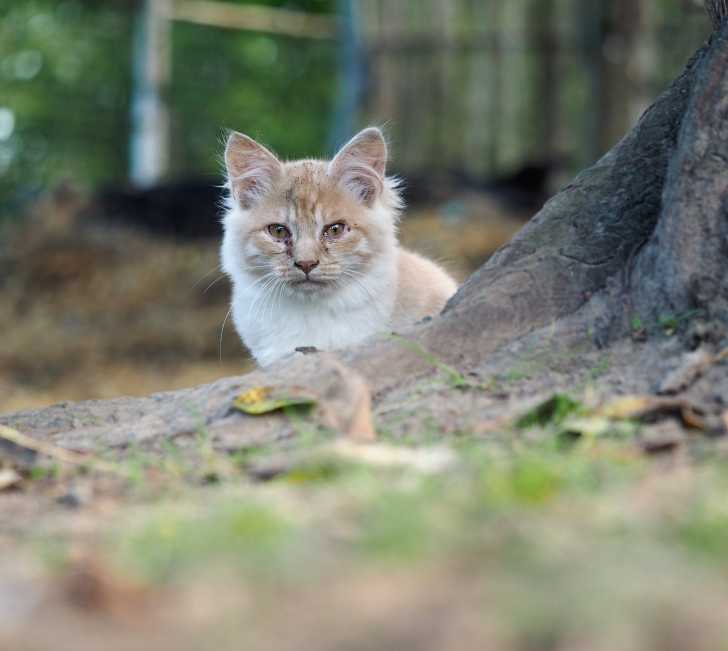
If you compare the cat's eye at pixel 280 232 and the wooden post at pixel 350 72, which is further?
the wooden post at pixel 350 72

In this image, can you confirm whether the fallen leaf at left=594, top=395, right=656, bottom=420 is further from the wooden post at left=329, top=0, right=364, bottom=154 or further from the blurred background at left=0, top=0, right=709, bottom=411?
the wooden post at left=329, top=0, right=364, bottom=154

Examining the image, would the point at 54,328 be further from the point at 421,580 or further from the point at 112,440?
the point at 421,580

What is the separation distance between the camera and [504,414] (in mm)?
3324

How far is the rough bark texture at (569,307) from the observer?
11.7 ft

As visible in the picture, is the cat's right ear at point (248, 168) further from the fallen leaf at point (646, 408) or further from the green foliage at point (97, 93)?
the green foliage at point (97, 93)

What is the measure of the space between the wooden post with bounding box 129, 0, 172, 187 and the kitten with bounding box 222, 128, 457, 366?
8133 mm

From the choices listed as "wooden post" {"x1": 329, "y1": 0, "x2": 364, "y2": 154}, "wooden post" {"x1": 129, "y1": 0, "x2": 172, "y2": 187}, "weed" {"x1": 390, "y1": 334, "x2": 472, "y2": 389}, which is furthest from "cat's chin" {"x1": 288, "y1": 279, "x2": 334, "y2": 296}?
"wooden post" {"x1": 129, "y1": 0, "x2": 172, "y2": 187}

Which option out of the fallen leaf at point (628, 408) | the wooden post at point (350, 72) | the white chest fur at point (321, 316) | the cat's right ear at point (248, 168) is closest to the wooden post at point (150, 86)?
the wooden post at point (350, 72)

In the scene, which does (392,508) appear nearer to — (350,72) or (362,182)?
(362,182)

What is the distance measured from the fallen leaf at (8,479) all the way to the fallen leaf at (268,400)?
686 mm

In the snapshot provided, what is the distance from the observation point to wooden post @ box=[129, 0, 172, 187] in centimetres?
1387

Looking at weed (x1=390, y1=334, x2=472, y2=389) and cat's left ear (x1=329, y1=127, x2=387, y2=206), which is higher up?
cat's left ear (x1=329, y1=127, x2=387, y2=206)

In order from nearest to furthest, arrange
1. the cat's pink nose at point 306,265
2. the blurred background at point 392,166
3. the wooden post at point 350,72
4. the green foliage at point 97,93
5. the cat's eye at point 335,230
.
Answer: the cat's pink nose at point 306,265 → the cat's eye at point 335,230 → the blurred background at point 392,166 → the wooden post at point 350,72 → the green foliage at point 97,93

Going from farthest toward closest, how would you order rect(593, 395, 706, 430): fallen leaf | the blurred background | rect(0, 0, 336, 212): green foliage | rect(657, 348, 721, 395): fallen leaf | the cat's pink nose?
rect(0, 0, 336, 212): green foliage, the blurred background, the cat's pink nose, rect(657, 348, 721, 395): fallen leaf, rect(593, 395, 706, 430): fallen leaf
